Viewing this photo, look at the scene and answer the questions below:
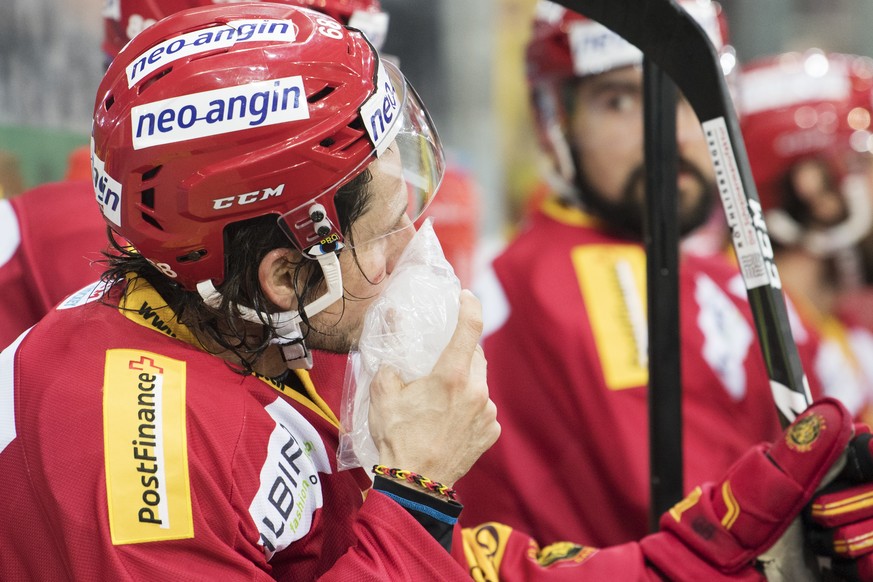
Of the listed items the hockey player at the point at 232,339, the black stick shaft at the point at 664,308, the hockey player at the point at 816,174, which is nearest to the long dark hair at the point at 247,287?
the hockey player at the point at 232,339

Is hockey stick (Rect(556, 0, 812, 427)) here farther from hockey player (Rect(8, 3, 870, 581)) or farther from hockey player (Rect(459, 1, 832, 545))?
hockey player (Rect(459, 1, 832, 545))

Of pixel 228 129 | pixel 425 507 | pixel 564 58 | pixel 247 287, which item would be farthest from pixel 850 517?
pixel 564 58

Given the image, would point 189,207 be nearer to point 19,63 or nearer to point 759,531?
point 759,531

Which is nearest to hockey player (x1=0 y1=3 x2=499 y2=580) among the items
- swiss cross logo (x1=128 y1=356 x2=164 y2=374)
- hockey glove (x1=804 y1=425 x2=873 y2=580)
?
swiss cross logo (x1=128 y1=356 x2=164 y2=374)

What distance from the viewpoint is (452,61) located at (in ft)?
15.3

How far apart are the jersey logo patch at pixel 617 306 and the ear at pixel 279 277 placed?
4.22ft

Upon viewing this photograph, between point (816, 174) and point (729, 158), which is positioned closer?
point (729, 158)

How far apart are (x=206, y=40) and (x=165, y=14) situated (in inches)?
29.0

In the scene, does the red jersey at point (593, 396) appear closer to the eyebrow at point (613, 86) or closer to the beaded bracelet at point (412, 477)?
the eyebrow at point (613, 86)

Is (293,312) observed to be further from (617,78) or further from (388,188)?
(617,78)

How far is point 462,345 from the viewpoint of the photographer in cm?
152

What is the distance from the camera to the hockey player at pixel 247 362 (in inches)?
55.1

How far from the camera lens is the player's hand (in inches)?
58.3

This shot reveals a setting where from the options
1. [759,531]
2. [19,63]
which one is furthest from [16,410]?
[19,63]
